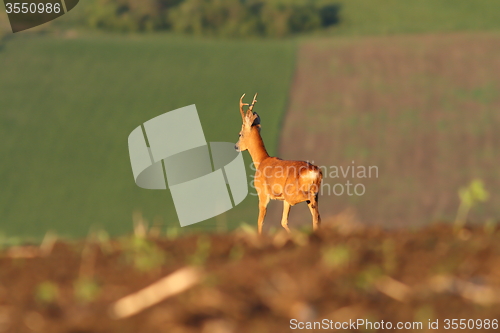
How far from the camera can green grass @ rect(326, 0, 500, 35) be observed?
5353 centimetres

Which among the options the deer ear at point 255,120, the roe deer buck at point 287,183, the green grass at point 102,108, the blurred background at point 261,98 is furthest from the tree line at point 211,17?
the roe deer buck at point 287,183

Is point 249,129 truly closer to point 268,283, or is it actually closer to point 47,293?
point 47,293

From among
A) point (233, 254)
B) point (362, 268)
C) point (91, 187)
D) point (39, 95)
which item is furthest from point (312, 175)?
point (39, 95)

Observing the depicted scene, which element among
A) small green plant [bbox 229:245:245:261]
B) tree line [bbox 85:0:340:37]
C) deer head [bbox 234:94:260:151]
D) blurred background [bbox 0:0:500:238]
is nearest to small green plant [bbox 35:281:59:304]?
small green plant [bbox 229:245:245:261]

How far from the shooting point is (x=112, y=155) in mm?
38094

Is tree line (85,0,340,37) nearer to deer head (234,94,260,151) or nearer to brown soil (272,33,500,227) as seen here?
brown soil (272,33,500,227)

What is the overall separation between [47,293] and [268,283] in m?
1.62

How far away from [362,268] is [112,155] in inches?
1326

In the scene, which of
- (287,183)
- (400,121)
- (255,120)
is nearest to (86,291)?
(287,183)

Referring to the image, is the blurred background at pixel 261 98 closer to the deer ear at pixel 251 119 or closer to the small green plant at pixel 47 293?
the deer ear at pixel 251 119

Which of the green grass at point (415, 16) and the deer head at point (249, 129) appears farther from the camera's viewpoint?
the green grass at point (415, 16)

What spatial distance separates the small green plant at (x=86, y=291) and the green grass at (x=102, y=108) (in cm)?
2385

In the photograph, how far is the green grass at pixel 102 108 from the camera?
3359 cm

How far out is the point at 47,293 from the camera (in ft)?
17.9
